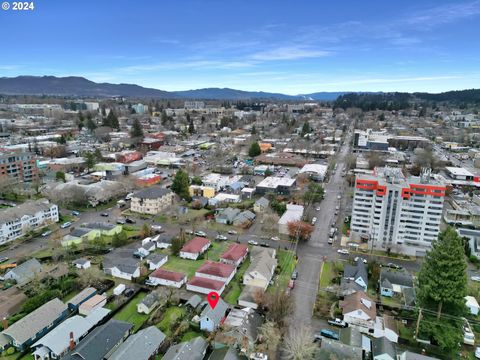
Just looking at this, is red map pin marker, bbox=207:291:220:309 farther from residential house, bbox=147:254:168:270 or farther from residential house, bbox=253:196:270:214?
residential house, bbox=253:196:270:214

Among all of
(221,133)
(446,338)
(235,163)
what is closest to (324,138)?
(221,133)

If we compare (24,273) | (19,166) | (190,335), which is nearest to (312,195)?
(190,335)

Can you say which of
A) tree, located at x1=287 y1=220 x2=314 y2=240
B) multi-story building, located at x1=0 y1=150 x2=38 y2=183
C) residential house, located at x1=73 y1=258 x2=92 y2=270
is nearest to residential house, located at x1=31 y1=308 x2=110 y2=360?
residential house, located at x1=73 y1=258 x2=92 y2=270

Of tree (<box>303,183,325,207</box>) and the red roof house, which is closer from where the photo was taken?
the red roof house

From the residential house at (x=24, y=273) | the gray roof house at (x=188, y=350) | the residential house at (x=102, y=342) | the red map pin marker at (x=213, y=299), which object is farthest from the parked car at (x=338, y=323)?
the residential house at (x=24, y=273)

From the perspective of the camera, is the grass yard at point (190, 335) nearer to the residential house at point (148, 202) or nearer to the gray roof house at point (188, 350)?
the gray roof house at point (188, 350)

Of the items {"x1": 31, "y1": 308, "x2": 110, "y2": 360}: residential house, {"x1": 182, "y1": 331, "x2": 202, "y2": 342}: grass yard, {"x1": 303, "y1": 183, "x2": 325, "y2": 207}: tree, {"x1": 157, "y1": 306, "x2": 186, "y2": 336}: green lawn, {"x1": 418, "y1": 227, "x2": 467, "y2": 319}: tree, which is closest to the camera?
{"x1": 31, "y1": 308, "x2": 110, "y2": 360}: residential house
